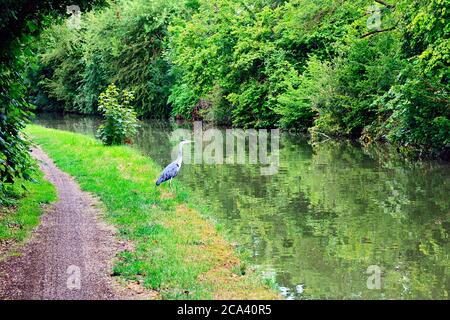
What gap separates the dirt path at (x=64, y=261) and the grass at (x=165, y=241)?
0.39 meters

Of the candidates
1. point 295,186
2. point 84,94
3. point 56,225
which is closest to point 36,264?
point 56,225

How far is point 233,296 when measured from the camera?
7754 millimetres

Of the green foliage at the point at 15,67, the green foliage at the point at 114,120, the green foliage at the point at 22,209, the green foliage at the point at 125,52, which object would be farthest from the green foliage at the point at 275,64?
the green foliage at the point at 114,120

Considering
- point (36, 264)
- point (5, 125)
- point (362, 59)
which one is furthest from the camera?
point (362, 59)

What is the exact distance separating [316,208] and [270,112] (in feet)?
78.6

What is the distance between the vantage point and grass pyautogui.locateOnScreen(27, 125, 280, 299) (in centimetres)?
812

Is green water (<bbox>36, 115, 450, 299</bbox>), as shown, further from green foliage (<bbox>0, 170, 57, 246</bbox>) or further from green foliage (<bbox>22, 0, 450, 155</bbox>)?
green foliage (<bbox>0, 170, 57, 246</bbox>)

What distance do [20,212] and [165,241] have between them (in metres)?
3.84

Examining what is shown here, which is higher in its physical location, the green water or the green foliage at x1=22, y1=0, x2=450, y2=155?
the green foliage at x1=22, y1=0, x2=450, y2=155

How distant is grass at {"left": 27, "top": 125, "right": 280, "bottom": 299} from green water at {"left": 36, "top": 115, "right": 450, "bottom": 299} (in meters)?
0.71

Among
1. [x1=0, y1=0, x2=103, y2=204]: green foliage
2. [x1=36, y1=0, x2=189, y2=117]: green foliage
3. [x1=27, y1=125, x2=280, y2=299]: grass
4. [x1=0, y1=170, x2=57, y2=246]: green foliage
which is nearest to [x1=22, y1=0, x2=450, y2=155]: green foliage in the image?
[x1=36, y1=0, x2=189, y2=117]: green foliage

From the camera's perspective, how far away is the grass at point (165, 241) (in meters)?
8.12

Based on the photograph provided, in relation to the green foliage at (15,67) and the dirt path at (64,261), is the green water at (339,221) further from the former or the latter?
the green foliage at (15,67)

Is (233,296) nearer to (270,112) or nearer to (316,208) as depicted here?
(316,208)
